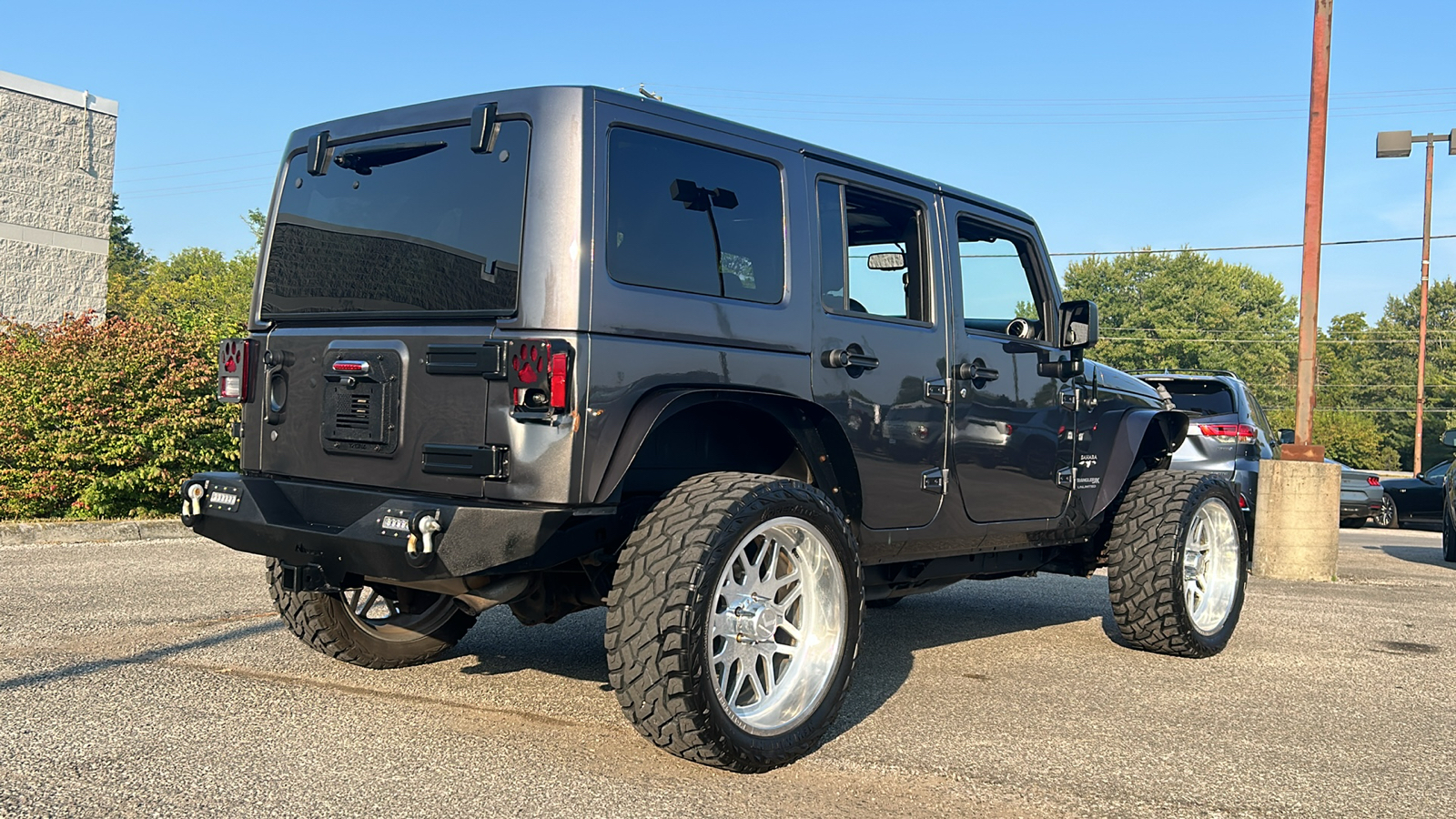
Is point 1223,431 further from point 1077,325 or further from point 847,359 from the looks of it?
point 847,359

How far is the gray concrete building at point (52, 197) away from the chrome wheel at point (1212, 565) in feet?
65.4

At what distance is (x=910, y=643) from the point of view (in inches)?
247

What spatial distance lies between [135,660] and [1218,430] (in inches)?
340

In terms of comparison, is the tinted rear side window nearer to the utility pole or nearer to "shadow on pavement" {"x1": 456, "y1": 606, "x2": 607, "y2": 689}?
"shadow on pavement" {"x1": 456, "y1": 606, "x2": 607, "y2": 689}

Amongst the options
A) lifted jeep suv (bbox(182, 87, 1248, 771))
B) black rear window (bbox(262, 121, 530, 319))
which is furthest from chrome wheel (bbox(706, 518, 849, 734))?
black rear window (bbox(262, 121, 530, 319))

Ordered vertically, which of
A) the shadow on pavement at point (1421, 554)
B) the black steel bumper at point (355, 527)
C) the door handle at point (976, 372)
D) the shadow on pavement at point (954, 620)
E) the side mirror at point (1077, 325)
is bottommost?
the shadow on pavement at point (1421, 554)

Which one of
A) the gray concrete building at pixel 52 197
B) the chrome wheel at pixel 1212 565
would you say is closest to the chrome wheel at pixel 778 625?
the chrome wheel at pixel 1212 565

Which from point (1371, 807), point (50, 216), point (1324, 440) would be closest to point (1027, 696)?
point (1371, 807)

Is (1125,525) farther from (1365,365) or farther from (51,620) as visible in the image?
(1365,365)

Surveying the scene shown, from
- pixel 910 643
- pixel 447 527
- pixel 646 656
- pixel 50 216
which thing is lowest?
pixel 910 643

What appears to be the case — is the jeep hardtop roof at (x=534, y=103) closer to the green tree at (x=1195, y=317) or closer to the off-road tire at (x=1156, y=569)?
the off-road tire at (x=1156, y=569)

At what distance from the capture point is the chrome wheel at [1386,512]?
1902 centimetres

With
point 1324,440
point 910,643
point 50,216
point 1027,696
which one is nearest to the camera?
point 1027,696

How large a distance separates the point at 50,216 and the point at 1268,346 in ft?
258
